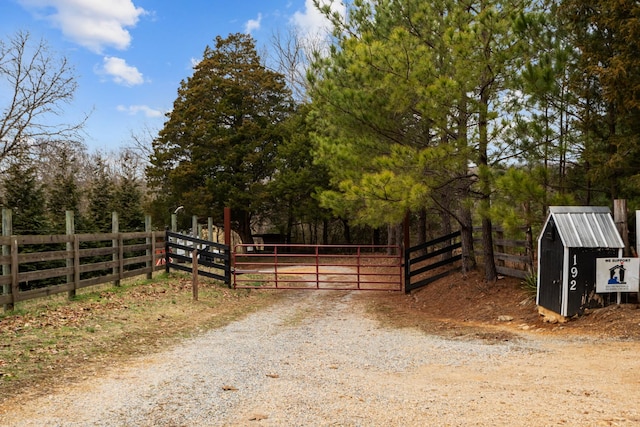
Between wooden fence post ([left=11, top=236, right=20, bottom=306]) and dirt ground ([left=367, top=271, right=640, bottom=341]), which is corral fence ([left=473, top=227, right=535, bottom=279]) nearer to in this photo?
dirt ground ([left=367, top=271, right=640, bottom=341])

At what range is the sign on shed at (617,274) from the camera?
24.5 ft

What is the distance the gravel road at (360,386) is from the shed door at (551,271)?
0.98 m

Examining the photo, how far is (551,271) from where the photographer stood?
798cm

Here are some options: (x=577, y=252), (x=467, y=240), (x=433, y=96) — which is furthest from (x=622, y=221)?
(x=467, y=240)

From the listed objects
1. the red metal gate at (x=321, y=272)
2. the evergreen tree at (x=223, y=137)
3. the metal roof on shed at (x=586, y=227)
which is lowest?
the red metal gate at (x=321, y=272)

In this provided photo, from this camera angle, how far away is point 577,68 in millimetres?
9047

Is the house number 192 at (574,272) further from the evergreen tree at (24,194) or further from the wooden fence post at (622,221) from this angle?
the evergreen tree at (24,194)

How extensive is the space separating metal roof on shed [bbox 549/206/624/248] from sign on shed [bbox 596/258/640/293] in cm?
24

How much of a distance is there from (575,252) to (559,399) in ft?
12.6

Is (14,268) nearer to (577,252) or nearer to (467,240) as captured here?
(577,252)

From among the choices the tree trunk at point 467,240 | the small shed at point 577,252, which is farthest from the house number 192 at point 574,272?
the tree trunk at point 467,240

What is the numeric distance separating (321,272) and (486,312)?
8395mm

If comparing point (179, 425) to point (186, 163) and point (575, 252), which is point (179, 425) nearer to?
point (575, 252)

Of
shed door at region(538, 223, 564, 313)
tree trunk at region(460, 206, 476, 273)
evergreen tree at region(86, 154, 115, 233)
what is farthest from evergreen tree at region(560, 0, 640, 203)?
evergreen tree at region(86, 154, 115, 233)
